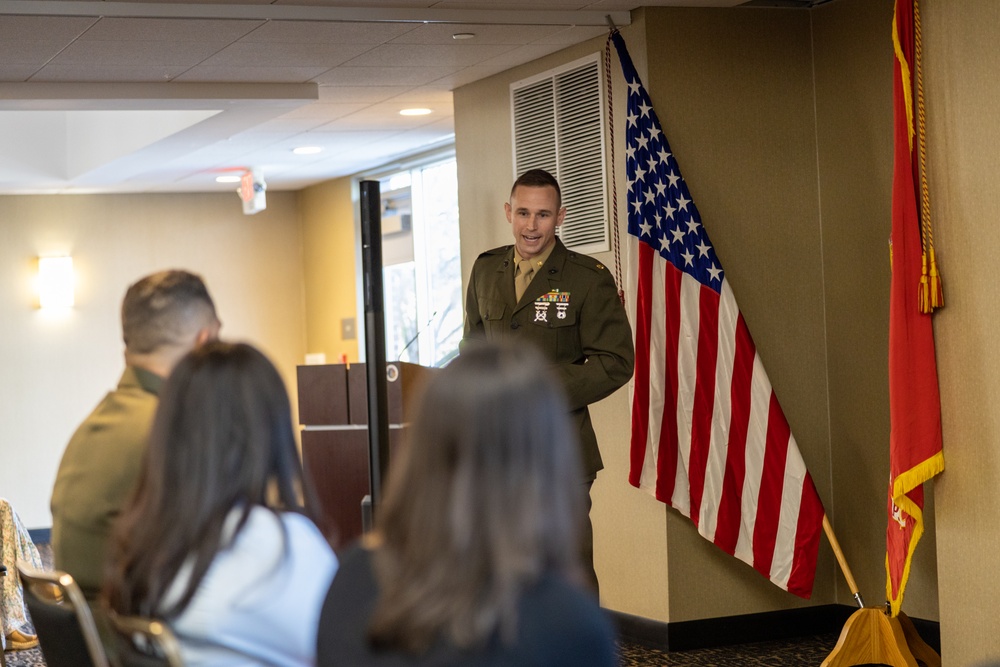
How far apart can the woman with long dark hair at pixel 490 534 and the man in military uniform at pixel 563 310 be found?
2401 mm

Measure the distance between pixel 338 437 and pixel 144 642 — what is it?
208 inches

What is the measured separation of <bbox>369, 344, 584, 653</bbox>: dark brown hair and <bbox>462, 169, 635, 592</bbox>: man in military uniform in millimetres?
2403

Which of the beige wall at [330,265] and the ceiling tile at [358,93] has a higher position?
the ceiling tile at [358,93]

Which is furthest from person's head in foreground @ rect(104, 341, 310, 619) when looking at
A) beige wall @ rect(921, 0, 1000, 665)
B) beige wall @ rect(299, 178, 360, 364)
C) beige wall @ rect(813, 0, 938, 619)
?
beige wall @ rect(299, 178, 360, 364)

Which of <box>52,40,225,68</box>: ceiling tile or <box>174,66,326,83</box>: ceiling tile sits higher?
<box>174,66,326,83</box>: ceiling tile

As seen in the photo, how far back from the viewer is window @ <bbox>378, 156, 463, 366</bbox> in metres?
8.58

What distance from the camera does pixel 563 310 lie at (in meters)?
3.79

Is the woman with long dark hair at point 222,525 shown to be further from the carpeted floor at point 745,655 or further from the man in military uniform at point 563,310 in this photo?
the carpeted floor at point 745,655

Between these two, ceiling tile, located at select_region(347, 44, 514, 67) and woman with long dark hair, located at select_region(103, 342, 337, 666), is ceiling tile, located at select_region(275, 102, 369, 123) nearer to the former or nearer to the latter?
ceiling tile, located at select_region(347, 44, 514, 67)

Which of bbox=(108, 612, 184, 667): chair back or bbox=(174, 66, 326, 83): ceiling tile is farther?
bbox=(174, 66, 326, 83): ceiling tile

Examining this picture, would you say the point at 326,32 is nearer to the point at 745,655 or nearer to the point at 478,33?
the point at 478,33

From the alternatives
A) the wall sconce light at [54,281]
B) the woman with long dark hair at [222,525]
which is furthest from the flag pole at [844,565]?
the wall sconce light at [54,281]

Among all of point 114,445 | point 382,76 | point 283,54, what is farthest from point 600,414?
point 114,445

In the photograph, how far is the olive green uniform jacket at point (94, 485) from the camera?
1986mm
